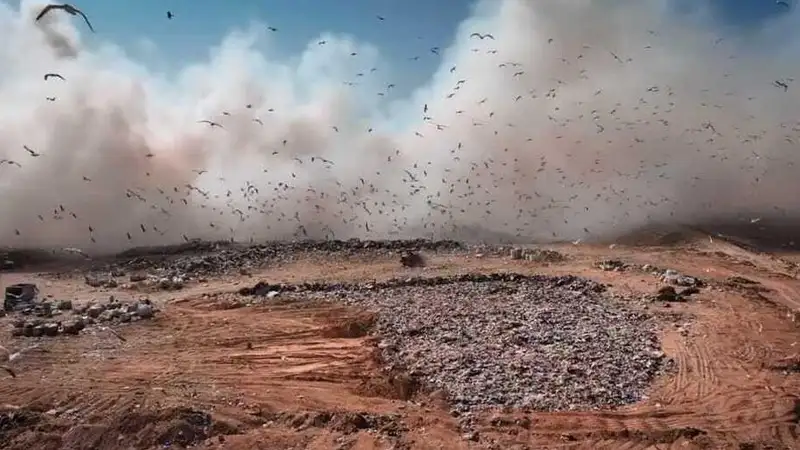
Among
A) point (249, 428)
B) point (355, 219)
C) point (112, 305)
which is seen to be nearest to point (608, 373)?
point (249, 428)

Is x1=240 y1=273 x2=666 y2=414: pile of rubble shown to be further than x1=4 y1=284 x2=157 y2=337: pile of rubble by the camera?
No

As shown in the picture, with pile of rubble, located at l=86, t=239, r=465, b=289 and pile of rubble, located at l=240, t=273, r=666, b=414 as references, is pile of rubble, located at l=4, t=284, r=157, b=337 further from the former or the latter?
pile of rubble, located at l=240, t=273, r=666, b=414

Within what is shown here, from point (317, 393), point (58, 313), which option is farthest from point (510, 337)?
point (58, 313)

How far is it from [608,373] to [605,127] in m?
20.0

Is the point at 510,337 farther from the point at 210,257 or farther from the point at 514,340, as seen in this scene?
the point at 210,257

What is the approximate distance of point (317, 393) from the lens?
966 centimetres

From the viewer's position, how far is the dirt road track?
8.41m

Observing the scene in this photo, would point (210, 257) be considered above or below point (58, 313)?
above

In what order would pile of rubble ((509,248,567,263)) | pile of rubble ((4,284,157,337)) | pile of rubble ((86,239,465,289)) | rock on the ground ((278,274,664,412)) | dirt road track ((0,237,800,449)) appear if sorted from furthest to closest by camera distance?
pile of rubble ((509,248,567,263)) → pile of rubble ((86,239,465,289)) → pile of rubble ((4,284,157,337)) → rock on the ground ((278,274,664,412)) → dirt road track ((0,237,800,449))

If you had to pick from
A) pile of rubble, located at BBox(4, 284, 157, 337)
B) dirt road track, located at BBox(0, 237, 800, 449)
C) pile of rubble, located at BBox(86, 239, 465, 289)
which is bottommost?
dirt road track, located at BBox(0, 237, 800, 449)

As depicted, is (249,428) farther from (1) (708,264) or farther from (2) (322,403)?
(1) (708,264)

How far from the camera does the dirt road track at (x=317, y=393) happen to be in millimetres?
8406

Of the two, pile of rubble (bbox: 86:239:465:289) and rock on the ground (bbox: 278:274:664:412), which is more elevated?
pile of rubble (bbox: 86:239:465:289)

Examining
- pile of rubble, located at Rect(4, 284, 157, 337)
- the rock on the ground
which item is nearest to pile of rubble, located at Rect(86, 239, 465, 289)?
pile of rubble, located at Rect(4, 284, 157, 337)
